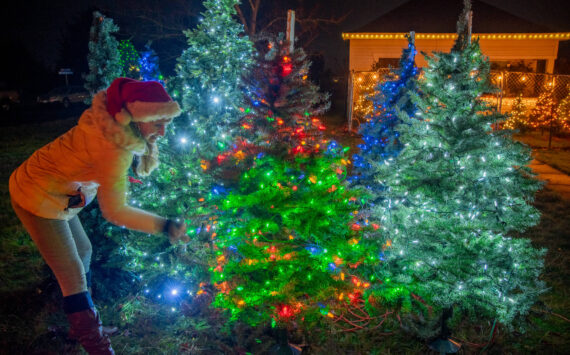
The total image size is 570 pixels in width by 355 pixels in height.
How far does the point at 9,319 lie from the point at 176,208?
201cm

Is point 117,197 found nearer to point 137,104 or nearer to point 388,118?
point 137,104

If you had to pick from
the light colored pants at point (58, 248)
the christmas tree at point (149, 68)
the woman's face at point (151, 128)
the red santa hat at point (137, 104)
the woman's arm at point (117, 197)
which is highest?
the christmas tree at point (149, 68)

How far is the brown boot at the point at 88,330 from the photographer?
A: 2.71 m

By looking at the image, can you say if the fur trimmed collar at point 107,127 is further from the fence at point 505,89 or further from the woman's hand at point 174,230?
the fence at point 505,89

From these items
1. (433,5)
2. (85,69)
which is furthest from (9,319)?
(85,69)

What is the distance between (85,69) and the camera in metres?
37.2

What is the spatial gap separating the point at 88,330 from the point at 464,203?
306 centimetres

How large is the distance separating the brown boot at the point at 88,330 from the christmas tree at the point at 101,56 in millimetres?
2898

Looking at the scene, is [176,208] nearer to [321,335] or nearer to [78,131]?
[78,131]

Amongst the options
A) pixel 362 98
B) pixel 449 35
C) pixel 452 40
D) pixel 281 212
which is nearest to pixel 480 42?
pixel 452 40

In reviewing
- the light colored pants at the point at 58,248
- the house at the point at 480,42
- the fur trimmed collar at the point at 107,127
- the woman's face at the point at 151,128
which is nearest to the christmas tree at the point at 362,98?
the house at the point at 480,42

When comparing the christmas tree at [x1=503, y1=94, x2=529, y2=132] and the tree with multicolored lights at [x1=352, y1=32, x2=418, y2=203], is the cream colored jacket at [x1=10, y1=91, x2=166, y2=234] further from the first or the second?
the christmas tree at [x1=503, y1=94, x2=529, y2=132]

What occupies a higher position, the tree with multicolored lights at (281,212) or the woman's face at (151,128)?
the woman's face at (151,128)

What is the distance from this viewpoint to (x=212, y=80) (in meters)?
5.82
